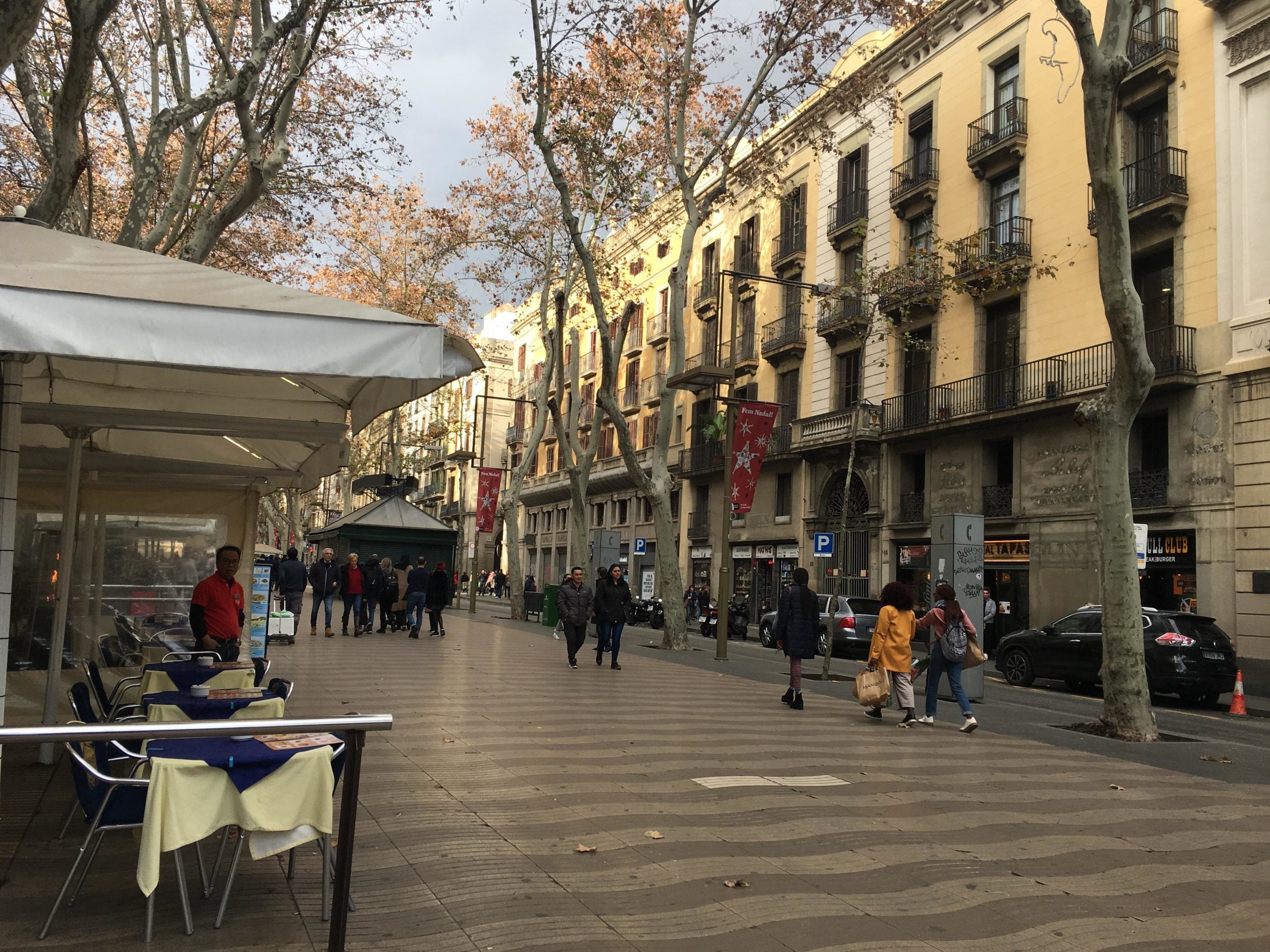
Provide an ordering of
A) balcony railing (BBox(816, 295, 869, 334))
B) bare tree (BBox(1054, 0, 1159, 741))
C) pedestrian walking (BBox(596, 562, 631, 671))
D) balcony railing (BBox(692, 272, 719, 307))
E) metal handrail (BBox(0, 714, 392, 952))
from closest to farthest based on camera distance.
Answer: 1. metal handrail (BBox(0, 714, 392, 952))
2. bare tree (BBox(1054, 0, 1159, 741))
3. pedestrian walking (BBox(596, 562, 631, 671))
4. balcony railing (BBox(816, 295, 869, 334))
5. balcony railing (BBox(692, 272, 719, 307))

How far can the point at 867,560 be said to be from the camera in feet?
104

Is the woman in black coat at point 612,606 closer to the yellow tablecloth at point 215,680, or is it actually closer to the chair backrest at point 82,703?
the yellow tablecloth at point 215,680

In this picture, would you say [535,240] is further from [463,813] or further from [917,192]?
[463,813]

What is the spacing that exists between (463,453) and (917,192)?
52.6 ft

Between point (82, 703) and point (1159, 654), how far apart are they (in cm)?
1540

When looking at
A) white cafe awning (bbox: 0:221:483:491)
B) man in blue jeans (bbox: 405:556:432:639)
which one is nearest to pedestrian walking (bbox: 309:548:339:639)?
man in blue jeans (bbox: 405:556:432:639)

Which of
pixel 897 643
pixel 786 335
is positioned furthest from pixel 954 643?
pixel 786 335

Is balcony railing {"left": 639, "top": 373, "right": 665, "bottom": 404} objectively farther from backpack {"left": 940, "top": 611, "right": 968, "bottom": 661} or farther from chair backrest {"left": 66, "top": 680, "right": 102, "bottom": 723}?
chair backrest {"left": 66, "top": 680, "right": 102, "bottom": 723}

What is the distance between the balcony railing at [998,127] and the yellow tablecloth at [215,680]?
82.4 feet

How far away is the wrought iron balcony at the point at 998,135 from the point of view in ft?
87.5

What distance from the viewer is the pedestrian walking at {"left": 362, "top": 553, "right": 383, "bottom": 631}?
23.0 meters

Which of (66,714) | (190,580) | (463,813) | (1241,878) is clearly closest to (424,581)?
(190,580)

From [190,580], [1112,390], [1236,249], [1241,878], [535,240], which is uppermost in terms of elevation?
[535,240]

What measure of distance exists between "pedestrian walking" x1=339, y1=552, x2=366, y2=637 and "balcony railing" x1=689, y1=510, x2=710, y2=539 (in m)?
20.4
